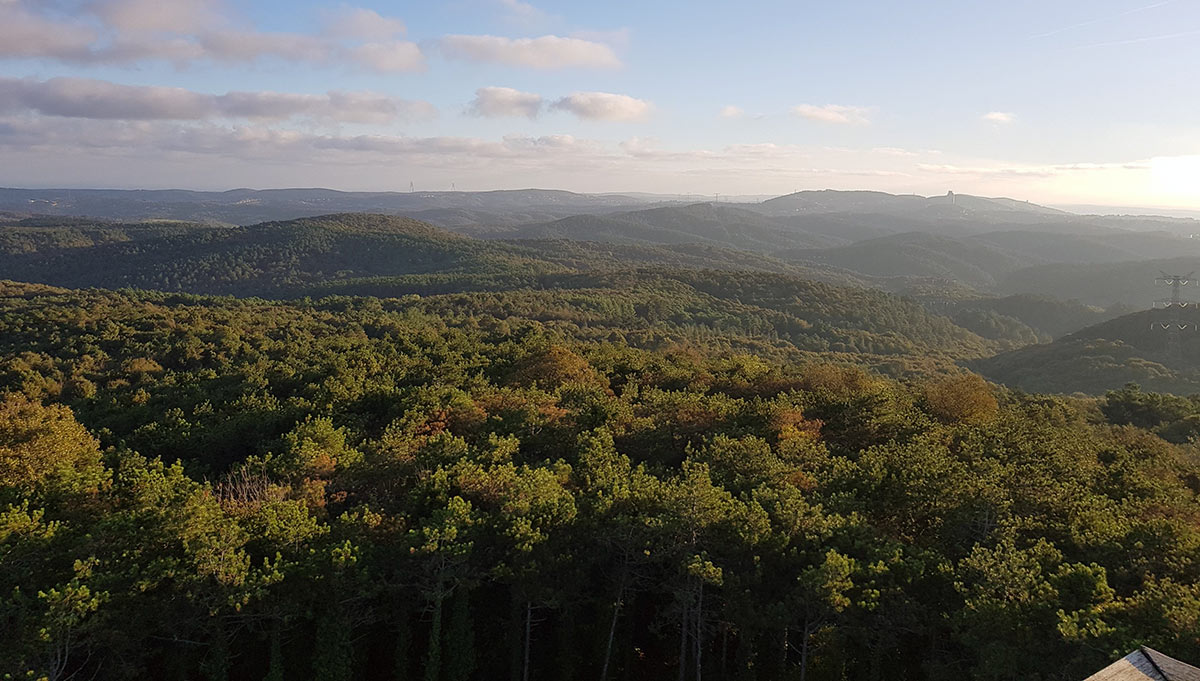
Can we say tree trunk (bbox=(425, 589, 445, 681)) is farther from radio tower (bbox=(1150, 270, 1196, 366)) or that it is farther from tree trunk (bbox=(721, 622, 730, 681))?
radio tower (bbox=(1150, 270, 1196, 366))

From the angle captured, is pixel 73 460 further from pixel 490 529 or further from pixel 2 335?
pixel 2 335

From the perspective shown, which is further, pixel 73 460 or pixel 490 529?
pixel 73 460

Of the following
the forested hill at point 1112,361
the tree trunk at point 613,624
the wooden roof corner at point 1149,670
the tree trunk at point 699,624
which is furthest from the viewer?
the forested hill at point 1112,361

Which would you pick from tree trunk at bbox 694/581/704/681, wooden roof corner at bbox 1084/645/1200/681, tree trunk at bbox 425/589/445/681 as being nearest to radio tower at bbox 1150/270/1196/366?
wooden roof corner at bbox 1084/645/1200/681

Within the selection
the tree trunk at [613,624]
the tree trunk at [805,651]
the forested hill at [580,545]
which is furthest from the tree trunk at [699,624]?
the tree trunk at [805,651]

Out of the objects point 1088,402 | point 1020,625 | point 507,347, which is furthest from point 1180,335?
point 1020,625

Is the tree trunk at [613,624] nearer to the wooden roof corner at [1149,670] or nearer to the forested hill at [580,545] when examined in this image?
the forested hill at [580,545]
